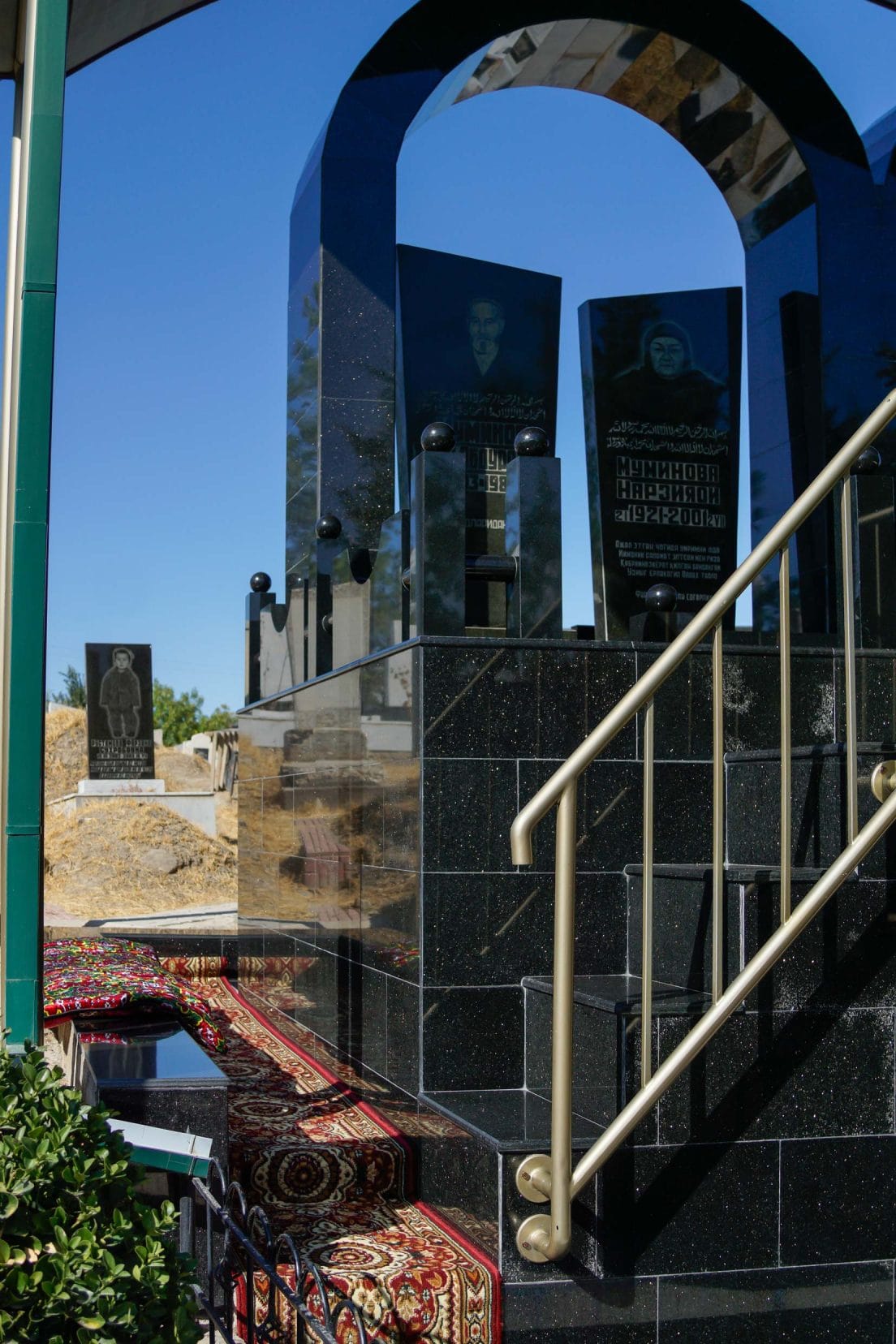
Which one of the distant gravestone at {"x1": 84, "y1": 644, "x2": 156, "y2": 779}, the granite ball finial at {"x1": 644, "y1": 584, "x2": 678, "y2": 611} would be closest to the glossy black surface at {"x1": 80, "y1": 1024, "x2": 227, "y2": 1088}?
the granite ball finial at {"x1": 644, "y1": 584, "x2": 678, "y2": 611}

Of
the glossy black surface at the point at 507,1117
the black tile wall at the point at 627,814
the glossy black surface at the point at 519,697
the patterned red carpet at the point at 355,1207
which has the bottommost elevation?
the patterned red carpet at the point at 355,1207

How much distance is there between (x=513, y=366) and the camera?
6.79m

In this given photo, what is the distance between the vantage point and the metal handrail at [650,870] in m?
3.34

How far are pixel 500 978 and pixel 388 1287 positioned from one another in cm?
115

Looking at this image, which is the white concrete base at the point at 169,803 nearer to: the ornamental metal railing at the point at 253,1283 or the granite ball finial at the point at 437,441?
the granite ball finial at the point at 437,441

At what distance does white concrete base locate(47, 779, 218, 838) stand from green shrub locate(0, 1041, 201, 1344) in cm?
1770

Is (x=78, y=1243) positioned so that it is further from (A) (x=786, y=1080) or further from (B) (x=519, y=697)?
(B) (x=519, y=697)

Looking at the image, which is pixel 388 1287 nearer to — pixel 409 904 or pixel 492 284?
pixel 409 904

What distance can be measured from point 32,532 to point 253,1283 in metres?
1.96

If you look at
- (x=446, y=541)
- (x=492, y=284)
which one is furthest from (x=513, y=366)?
(x=446, y=541)

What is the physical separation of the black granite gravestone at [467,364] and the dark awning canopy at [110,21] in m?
1.49

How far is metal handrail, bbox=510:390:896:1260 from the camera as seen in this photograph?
3338 mm

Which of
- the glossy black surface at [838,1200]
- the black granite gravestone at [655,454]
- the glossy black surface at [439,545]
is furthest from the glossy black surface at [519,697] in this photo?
the black granite gravestone at [655,454]

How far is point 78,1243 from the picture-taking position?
2.47m
